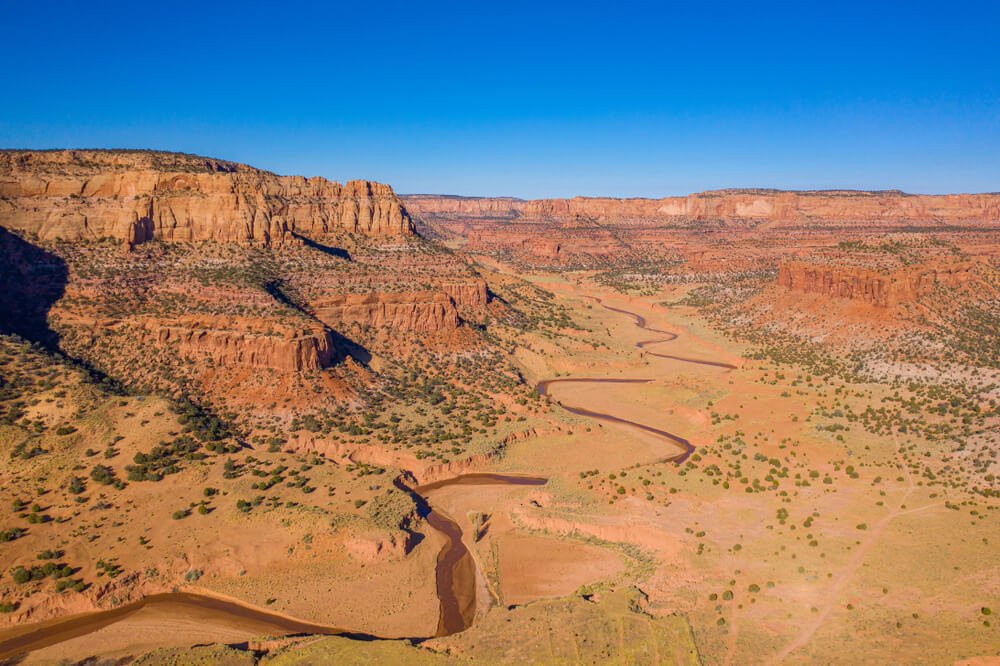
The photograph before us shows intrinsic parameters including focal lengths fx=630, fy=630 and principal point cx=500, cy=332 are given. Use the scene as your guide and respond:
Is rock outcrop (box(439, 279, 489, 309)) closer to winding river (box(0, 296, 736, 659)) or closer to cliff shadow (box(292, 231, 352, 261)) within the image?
cliff shadow (box(292, 231, 352, 261))

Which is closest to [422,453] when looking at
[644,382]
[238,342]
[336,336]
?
[238,342]

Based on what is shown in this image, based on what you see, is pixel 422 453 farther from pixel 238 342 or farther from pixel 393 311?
pixel 393 311

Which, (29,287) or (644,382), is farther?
(644,382)

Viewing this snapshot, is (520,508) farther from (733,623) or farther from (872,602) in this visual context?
(872,602)

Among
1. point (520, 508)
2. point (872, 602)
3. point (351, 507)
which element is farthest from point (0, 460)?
point (872, 602)

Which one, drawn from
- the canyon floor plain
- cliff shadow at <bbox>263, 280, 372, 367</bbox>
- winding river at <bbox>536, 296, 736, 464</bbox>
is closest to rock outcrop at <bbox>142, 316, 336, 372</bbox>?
the canyon floor plain
